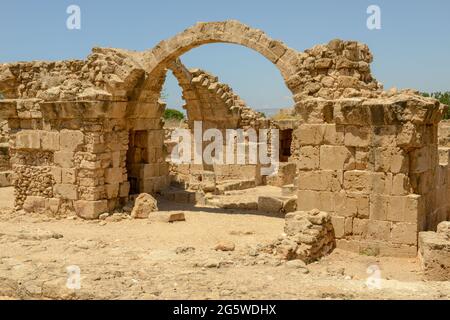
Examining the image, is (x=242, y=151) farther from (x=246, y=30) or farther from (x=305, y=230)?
(x=305, y=230)

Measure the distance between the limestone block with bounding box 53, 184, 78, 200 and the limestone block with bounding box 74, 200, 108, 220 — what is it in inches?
6.5

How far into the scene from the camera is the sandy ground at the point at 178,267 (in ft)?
19.0

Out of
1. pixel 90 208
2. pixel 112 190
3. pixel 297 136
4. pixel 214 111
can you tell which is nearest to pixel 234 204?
pixel 297 136

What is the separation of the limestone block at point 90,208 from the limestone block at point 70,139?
1117 millimetres

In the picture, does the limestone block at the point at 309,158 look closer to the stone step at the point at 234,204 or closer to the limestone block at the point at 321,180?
the limestone block at the point at 321,180

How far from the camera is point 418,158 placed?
320 inches

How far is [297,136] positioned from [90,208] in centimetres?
439

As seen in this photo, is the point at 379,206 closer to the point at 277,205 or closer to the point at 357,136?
the point at 357,136

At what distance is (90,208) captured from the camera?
10.8 meters
